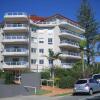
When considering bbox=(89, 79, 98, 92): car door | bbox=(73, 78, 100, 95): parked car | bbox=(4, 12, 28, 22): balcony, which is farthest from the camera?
bbox=(4, 12, 28, 22): balcony

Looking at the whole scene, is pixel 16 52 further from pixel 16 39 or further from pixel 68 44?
pixel 68 44

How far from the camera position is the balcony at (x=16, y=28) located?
244 ft

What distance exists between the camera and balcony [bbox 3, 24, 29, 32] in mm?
74312

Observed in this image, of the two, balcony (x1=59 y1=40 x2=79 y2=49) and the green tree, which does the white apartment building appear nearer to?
balcony (x1=59 y1=40 x2=79 y2=49)

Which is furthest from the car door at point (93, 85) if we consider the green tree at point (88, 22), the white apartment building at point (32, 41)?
the green tree at point (88, 22)

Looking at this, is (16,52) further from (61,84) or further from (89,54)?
(61,84)

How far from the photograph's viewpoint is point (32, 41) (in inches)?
3061

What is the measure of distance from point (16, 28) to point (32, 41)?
534 centimetres

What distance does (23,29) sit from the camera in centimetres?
7431

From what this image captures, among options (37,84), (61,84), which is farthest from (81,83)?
(61,84)

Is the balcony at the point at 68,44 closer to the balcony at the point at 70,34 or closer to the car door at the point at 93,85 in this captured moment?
the balcony at the point at 70,34

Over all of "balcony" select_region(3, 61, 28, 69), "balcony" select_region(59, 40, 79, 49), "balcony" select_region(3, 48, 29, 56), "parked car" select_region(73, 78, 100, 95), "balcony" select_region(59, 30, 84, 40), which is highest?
"balcony" select_region(59, 30, 84, 40)

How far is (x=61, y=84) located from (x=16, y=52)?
95.7 feet

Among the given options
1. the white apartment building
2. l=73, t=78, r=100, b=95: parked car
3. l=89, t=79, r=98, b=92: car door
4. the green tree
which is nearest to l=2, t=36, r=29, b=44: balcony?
the white apartment building
